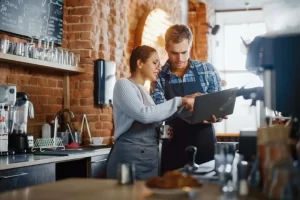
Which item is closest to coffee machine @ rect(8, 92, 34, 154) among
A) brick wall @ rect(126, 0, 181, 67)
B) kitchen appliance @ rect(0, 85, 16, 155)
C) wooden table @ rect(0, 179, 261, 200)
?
kitchen appliance @ rect(0, 85, 16, 155)

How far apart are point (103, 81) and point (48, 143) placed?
2.95 feet

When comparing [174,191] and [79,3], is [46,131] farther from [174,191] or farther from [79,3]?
[174,191]

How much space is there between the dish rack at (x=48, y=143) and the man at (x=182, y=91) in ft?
3.37

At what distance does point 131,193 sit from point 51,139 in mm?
2632

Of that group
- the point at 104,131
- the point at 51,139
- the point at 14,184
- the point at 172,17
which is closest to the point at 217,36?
the point at 172,17

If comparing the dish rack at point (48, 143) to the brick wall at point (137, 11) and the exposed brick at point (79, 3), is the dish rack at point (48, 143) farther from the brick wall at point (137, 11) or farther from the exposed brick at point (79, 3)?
the brick wall at point (137, 11)

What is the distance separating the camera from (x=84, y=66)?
4.66 meters

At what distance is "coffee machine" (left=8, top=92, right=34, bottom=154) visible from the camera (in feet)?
12.0

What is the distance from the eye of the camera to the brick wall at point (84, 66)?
14.0ft

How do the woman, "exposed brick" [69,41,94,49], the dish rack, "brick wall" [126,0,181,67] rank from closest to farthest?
the woman, the dish rack, "exposed brick" [69,41,94,49], "brick wall" [126,0,181,67]

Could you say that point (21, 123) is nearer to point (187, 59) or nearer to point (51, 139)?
point (51, 139)

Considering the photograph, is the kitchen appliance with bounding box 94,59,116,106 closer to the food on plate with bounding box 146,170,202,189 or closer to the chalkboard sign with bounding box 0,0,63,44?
the chalkboard sign with bounding box 0,0,63,44

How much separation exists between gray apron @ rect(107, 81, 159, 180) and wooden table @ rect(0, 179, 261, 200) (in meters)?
1.04

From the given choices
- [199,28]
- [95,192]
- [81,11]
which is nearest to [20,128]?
[81,11]
